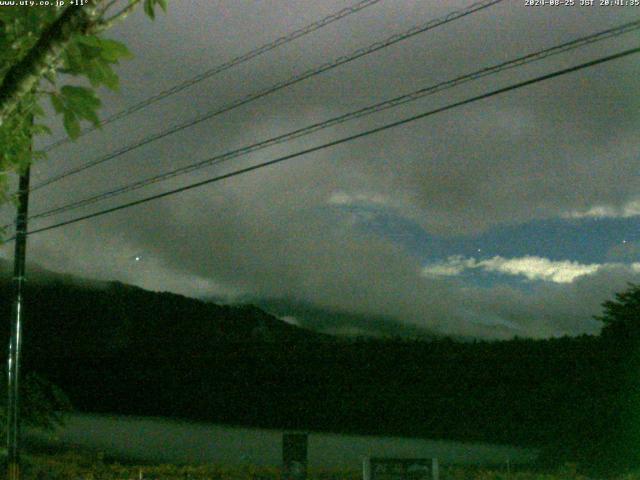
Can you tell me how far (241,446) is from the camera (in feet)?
76.9

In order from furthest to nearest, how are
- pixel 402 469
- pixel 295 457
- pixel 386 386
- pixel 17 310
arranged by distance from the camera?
1. pixel 386 386
2. pixel 17 310
3. pixel 295 457
4. pixel 402 469

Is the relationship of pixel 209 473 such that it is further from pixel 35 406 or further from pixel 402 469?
pixel 402 469

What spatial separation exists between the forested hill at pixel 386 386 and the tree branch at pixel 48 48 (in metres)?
15.8

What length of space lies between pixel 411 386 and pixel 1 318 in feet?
118

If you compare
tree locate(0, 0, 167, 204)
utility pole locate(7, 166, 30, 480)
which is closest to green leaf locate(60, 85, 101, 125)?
tree locate(0, 0, 167, 204)

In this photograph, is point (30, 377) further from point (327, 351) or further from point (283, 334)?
point (283, 334)

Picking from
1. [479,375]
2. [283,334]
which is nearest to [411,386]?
[479,375]

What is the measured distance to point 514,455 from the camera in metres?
19.8

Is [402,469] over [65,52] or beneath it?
beneath

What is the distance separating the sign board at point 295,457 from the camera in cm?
1094

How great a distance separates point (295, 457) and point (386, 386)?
12.3 metres

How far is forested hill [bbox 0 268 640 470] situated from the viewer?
18.0m

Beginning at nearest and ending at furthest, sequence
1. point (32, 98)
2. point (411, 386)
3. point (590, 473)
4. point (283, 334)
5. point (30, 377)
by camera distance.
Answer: point (32, 98) → point (590, 473) → point (30, 377) → point (411, 386) → point (283, 334)

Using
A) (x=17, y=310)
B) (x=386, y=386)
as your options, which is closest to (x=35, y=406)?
(x=17, y=310)
